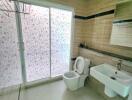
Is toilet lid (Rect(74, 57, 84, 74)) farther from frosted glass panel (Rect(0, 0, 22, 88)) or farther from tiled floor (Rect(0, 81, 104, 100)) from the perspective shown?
frosted glass panel (Rect(0, 0, 22, 88))

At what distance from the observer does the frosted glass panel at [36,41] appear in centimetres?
205

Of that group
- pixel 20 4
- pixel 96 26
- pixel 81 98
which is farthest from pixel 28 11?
pixel 81 98

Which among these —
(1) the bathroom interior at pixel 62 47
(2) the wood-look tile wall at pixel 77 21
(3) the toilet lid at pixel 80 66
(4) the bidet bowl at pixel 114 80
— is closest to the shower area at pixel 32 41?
(1) the bathroom interior at pixel 62 47

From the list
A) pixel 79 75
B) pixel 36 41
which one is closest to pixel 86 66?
pixel 79 75

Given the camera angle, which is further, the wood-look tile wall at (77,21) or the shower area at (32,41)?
the wood-look tile wall at (77,21)

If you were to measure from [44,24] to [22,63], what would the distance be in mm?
1082

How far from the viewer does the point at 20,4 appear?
184 cm

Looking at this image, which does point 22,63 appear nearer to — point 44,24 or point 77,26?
point 44,24

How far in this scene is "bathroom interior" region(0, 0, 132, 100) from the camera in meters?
1.68

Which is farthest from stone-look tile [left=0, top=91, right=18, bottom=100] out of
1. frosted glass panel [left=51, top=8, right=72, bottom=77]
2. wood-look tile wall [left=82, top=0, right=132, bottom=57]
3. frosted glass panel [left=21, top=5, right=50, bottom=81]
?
wood-look tile wall [left=82, top=0, right=132, bottom=57]

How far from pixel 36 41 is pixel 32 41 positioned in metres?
0.09

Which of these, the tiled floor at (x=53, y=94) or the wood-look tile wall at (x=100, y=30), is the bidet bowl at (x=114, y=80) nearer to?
the wood-look tile wall at (x=100, y=30)

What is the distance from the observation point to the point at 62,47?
8.45 feet

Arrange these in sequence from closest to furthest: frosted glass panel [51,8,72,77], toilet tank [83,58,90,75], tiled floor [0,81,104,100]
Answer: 1. tiled floor [0,81,104,100]
2. toilet tank [83,58,90,75]
3. frosted glass panel [51,8,72,77]
